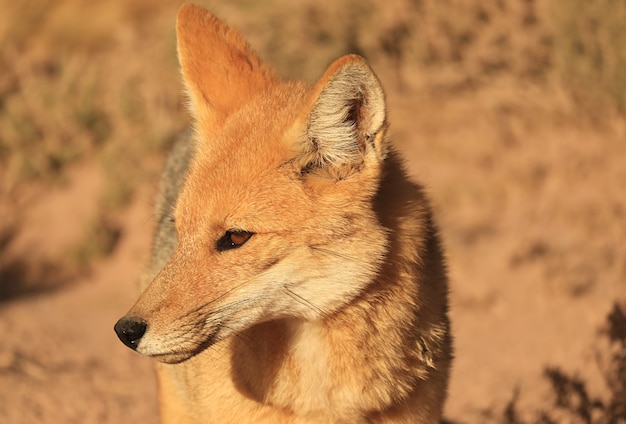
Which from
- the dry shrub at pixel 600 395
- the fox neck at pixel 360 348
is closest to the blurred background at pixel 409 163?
the dry shrub at pixel 600 395

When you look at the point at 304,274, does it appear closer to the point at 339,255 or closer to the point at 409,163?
the point at 339,255

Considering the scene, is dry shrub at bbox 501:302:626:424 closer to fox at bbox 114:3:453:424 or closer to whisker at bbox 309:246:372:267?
fox at bbox 114:3:453:424

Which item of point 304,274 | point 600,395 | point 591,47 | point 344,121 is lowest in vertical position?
point 600,395

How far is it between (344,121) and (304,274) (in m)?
0.60

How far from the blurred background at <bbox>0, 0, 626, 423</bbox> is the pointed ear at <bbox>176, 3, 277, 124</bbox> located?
2384mm

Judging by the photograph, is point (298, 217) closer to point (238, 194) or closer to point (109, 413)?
point (238, 194)

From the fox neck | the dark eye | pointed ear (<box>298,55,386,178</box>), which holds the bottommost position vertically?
the fox neck

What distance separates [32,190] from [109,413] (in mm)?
3568

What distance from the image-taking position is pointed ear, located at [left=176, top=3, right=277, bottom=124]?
12.3ft

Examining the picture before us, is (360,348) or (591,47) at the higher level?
(591,47)

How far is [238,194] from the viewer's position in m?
3.17

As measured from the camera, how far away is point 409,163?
5.84 m

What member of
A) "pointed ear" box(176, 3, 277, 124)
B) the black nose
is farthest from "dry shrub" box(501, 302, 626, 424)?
the black nose

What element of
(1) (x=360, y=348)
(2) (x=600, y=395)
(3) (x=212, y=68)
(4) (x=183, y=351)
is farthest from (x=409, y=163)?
(4) (x=183, y=351)
